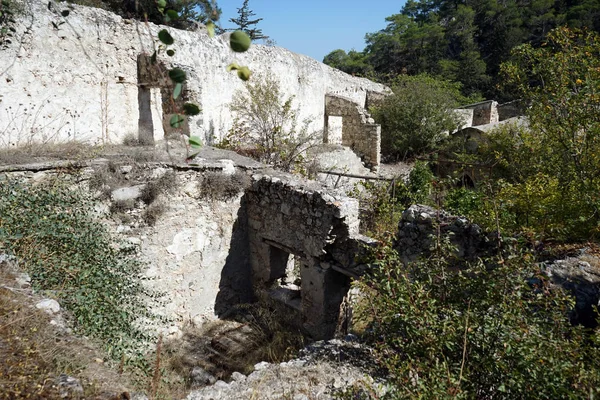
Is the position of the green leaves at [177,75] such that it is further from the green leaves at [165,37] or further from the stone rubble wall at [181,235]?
the stone rubble wall at [181,235]

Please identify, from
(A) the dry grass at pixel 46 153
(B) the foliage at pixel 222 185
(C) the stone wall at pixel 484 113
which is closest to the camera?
(A) the dry grass at pixel 46 153

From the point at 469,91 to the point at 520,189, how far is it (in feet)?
98.0

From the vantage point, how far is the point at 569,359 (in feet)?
7.48

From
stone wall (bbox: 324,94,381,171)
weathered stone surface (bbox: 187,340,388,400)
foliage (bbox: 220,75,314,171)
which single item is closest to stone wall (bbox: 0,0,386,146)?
foliage (bbox: 220,75,314,171)

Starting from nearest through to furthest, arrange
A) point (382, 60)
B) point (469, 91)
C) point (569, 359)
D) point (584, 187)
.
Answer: point (569, 359)
point (584, 187)
point (469, 91)
point (382, 60)

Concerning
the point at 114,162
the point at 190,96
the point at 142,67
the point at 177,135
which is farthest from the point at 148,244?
the point at 142,67

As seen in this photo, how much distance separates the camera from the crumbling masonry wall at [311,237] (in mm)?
6184

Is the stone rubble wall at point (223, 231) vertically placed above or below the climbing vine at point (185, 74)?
below

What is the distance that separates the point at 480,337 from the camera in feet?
8.42

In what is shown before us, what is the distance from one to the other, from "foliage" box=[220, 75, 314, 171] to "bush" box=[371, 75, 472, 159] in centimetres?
623

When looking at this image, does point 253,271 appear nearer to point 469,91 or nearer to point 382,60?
point 469,91

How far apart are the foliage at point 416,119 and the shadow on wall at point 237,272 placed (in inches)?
407

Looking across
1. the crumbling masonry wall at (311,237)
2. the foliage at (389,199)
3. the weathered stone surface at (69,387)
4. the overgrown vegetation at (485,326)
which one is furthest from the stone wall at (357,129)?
the weathered stone surface at (69,387)

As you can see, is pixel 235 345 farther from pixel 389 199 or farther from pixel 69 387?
pixel 389 199
